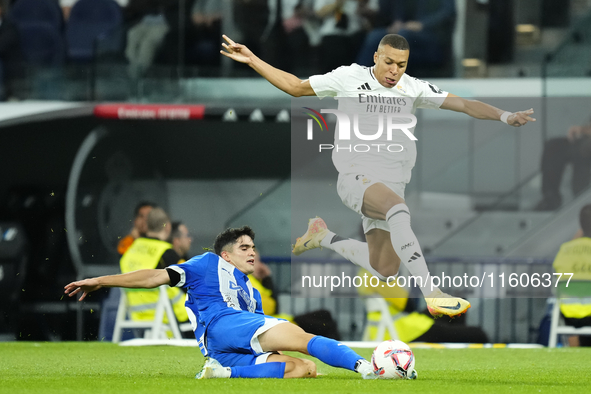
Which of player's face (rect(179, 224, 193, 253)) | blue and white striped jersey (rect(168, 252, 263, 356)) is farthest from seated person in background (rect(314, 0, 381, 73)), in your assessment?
blue and white striped jersey (rect(168, 252, 263, 356))

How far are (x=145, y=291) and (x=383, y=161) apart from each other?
3.29 metres

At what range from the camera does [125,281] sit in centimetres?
518

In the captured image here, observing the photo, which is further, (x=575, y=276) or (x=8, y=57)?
(x=8, y=57)

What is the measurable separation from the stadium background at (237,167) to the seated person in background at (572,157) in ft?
0.38

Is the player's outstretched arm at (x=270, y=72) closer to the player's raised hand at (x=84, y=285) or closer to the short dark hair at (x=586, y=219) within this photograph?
the player's raised hand at (x=84, y=285)

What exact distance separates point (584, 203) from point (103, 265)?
17.0 feet

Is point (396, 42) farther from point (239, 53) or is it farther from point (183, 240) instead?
point (183, 240)

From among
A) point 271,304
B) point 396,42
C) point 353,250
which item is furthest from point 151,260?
point 396,42

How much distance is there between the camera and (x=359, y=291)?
7945mm

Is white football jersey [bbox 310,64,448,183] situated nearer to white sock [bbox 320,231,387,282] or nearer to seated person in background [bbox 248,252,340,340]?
white sock [bbox 320,231,387,282]

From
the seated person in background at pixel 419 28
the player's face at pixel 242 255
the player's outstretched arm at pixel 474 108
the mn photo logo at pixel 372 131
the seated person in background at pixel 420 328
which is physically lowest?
the seated person in background at pixel 420 328

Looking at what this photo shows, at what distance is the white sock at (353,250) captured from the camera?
7410 millimetres

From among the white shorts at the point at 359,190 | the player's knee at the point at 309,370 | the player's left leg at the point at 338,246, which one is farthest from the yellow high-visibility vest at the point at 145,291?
the player's knee at the point at 309,370

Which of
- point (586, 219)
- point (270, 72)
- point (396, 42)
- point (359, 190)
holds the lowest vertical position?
point (586, 219)
